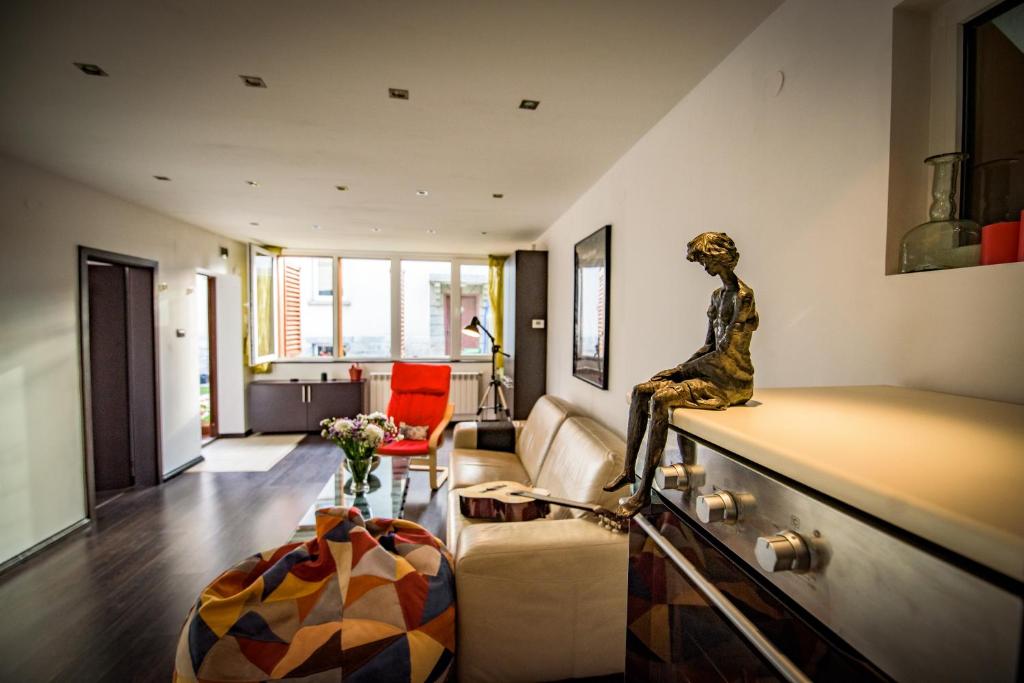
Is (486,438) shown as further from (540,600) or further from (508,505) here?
(540,600)

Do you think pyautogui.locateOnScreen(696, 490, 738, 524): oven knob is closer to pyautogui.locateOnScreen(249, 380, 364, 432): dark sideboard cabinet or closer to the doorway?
pyautogui.locateOnScreen(249, 380, 364, 432): dark sideboard cabinet

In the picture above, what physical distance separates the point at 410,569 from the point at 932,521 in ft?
5.18

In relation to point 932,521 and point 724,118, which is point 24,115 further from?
point 932,521

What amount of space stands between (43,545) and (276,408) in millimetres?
3185

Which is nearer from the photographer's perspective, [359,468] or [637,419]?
[637,419]

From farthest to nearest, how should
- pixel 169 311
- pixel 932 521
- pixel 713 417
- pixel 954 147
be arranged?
pixel 169 311
pixel 954 147
pixel 713 417
pixel 932 521

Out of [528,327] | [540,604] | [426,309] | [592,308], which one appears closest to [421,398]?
[528,327]

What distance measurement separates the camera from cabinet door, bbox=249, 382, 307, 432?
612 cm

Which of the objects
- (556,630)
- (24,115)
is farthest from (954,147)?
(24,115)

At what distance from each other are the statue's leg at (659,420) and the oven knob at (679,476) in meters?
0.06

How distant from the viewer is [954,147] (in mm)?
1049

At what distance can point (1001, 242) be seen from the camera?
0.85 meters

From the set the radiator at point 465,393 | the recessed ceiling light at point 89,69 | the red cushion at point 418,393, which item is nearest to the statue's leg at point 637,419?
the recessed ceiling light at point 89,69

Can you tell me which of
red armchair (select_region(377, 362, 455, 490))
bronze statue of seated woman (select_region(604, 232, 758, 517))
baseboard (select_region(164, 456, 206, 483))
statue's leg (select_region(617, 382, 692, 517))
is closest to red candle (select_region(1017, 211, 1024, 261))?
bronze statue of seated woman (select_region(604, 232, 758, 517))
